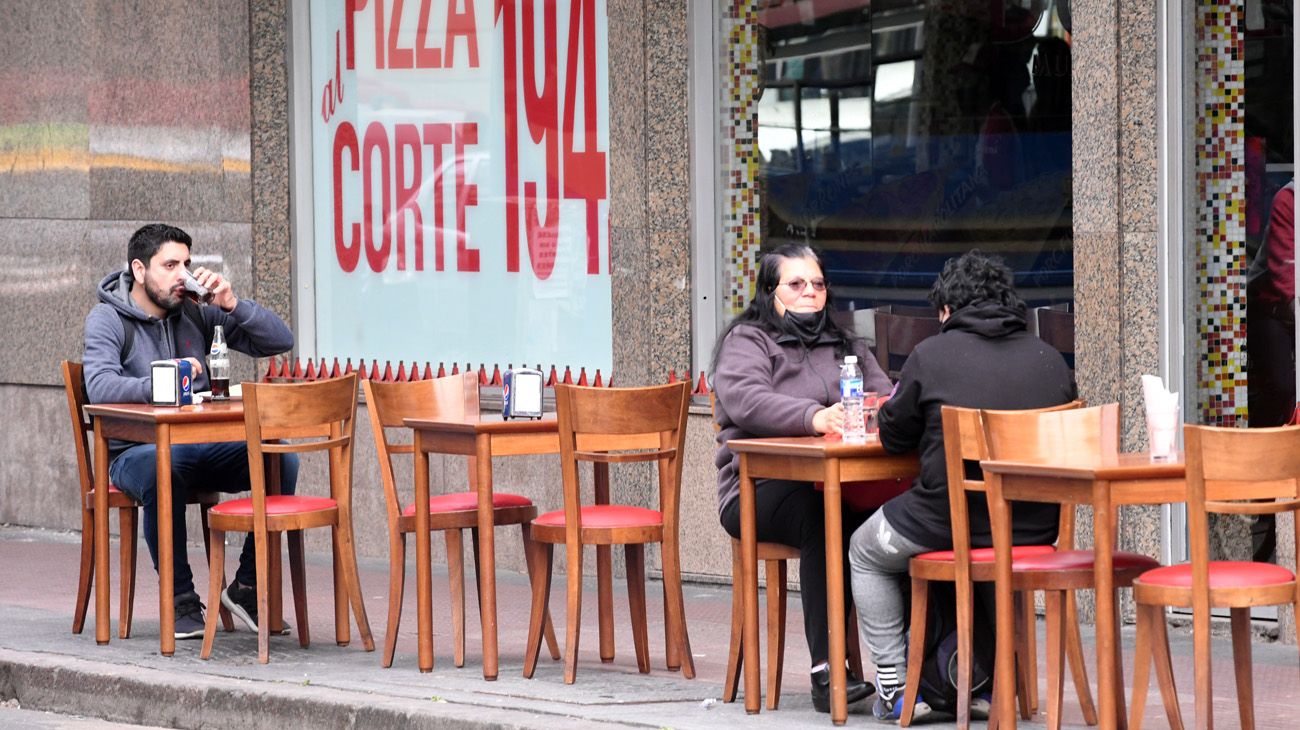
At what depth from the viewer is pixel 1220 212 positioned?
8.64m

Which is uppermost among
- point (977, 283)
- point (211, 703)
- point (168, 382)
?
point (977, 283)

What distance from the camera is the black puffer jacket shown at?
21.4 ft

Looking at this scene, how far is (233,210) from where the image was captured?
11930 millimetres

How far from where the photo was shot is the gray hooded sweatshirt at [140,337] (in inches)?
335

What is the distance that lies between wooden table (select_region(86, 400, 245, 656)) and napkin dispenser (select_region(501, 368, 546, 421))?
3.59ft

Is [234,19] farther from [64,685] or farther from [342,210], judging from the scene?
[64,685]

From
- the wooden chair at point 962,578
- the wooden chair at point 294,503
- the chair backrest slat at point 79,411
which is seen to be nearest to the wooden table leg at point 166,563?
the wooden chair at point 294,503

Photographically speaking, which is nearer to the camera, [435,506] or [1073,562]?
[1073,562]

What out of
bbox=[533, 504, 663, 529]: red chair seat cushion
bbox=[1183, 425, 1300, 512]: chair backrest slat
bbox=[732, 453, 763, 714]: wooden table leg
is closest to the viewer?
bbox=[1183, 425, 1300, 512]: chair backrest slat

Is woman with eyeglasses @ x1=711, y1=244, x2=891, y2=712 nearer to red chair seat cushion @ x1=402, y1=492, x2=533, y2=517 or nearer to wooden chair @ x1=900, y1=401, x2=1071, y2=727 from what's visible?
wooden chair @ x1=900, y1=401, x2=1071, y2=727

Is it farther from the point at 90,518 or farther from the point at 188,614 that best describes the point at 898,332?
the point at 90,518

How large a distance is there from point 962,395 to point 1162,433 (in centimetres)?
60

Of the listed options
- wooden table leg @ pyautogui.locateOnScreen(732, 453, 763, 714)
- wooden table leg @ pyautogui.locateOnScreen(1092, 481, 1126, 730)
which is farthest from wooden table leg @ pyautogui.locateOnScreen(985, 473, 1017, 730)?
wooden table leg @ pyautogui.locateOnScreen(732, 453, 763, 714)

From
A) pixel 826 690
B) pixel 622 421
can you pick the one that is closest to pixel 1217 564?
pixel 826 690
